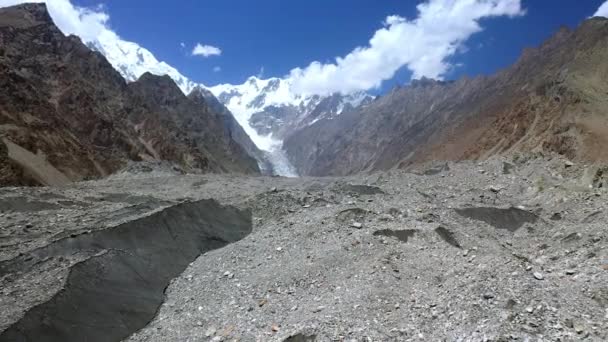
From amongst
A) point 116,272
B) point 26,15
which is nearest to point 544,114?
point 116,272

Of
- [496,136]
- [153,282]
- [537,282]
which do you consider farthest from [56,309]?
[496,136]

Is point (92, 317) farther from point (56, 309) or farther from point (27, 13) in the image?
point (27, 13)

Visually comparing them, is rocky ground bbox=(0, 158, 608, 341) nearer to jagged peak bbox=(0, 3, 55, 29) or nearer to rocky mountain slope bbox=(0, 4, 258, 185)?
rocky mountain slope bbox=(0, 4, 258, 185)

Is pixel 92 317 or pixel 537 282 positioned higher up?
pixel 92 317

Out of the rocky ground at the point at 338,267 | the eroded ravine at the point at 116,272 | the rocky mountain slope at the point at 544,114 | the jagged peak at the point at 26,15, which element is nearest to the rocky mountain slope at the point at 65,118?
the jagged peak at the point at 26,15

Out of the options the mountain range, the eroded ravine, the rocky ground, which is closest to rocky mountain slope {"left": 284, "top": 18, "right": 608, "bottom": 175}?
the mountain range

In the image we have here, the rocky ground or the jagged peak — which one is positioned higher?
the jagged peak

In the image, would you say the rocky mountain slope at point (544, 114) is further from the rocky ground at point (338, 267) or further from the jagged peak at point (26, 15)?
the jagged peak at point (26, 15)
